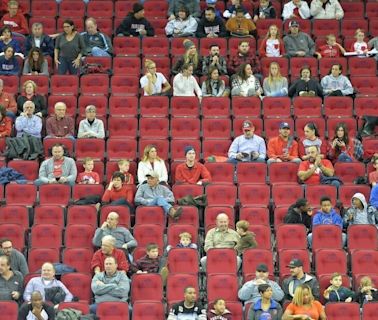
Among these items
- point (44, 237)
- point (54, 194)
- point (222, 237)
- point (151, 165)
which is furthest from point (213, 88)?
point (44, 237)

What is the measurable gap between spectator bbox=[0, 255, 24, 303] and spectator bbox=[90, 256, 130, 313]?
891mm

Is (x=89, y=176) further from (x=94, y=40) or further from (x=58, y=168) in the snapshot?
(x=94, y=40)

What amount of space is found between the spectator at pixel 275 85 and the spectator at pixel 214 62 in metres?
0.70

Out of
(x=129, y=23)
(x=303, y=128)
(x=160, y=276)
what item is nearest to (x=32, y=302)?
(x=160, y=276)

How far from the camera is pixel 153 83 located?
2197 cm

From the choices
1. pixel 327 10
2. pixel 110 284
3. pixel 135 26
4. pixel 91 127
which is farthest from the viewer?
pixel 327 10

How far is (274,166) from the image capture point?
20.3 meters

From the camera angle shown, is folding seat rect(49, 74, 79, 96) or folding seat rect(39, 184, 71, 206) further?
folding seat rect(49, 74, 79, 96)

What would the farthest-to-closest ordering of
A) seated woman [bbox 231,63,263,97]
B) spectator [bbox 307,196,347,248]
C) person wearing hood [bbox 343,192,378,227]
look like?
1. seated woman [bbox 231,63,263,97]
2. person wearing hood [bbox 343,192,378,227]
3. spectator [bbox 307,196,347,248]

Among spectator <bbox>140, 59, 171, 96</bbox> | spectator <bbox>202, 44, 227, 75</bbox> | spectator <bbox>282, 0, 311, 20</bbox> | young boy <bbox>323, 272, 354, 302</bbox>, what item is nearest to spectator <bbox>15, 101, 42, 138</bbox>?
spectator <bbox>140, 59, 171, 96</bbox>

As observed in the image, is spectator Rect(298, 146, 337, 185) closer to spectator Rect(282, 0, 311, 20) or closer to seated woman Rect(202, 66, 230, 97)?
seated woman Rect(202, 66, 230, 97)

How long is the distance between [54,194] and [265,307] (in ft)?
12.6

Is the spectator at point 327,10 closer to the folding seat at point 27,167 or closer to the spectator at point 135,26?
the spectator at point 135,26

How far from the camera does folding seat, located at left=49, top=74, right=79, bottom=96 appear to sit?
22.0 m
